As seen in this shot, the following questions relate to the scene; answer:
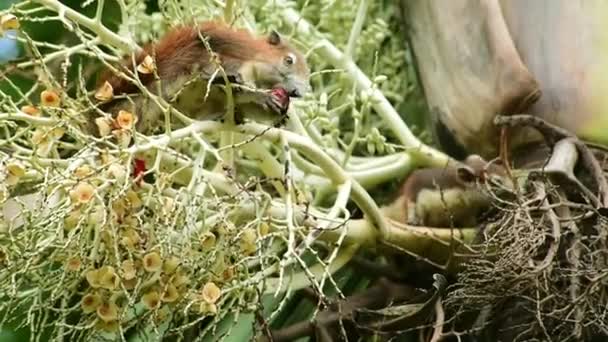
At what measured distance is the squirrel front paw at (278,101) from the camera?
116 centimetres

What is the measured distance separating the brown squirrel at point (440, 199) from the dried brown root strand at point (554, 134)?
58 millimetres

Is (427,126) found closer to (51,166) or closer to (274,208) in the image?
(274,208)

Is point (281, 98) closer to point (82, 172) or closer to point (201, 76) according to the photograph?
point (201, 76)

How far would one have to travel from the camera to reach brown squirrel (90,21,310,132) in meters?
1.14

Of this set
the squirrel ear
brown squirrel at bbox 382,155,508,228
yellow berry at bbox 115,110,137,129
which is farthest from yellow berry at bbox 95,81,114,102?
brown squirrel at bbox 382,155,508,228

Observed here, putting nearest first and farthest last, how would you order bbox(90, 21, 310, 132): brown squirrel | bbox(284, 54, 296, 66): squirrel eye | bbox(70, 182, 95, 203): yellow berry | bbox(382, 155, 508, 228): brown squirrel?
1. bbox(70, 182, 95, 203): yellow berry
2. bbox(90, 21, 310, 132): brown squirrel
3. bbox(284, 54, 296, 66): squirrel eye
4. bbox(382, 155, 508, 228): brown squirrel

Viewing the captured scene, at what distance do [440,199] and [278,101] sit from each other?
277 millimetres

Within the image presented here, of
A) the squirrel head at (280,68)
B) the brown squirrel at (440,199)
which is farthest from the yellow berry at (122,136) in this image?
the brown squirrel at (440,199)

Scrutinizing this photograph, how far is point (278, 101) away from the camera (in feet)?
3.84

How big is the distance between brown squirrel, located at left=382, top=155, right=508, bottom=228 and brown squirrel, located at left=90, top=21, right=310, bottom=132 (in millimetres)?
228

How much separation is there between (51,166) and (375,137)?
1.31 ft

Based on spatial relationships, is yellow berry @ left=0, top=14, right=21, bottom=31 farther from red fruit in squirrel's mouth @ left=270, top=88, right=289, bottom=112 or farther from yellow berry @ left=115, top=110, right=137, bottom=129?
red fruit in squirrel's mouth @ left=270, top=88, right=289, bottom=112

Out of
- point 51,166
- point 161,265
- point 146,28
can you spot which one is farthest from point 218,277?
point 146,28

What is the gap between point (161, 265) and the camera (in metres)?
1.02
